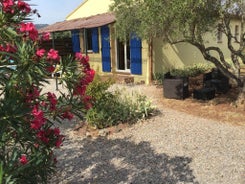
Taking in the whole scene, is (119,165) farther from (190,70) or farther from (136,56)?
(190,70)

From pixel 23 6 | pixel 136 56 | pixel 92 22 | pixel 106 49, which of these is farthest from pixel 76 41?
pixel 23 6

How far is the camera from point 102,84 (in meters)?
7.20

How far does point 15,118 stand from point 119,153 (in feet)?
11.9

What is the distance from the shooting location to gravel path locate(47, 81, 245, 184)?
460 centimetres

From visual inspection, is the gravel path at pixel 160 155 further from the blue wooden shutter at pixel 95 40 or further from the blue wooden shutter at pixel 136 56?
the blue wooden shutter at pixel 95 40

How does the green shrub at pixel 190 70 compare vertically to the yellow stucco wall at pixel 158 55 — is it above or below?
below

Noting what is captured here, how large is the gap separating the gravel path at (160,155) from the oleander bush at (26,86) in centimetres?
186

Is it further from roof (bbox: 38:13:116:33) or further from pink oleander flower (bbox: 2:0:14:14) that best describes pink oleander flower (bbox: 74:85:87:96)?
roof (bbox: 38:13:116:33)

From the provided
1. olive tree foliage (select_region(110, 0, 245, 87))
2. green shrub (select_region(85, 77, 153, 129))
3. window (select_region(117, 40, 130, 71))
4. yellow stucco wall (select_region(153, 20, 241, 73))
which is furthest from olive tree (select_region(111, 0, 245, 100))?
window (select_region(117, 40, 130, 71))

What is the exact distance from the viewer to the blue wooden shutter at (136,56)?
1281 cm

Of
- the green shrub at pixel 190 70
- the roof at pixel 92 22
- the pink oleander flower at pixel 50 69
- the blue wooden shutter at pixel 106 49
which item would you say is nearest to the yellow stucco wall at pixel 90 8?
the roof at pixel 92 22

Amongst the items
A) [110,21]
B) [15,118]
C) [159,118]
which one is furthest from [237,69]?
[15,118]

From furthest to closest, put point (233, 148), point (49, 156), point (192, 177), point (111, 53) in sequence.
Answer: point (111, 53), point (233, 148), point (192, 177), point (49, 156)

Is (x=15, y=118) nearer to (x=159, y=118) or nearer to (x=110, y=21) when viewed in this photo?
(x=159, y=118)
